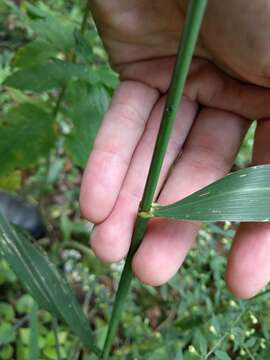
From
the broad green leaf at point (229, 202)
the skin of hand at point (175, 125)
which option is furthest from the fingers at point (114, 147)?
the broad green leaf at point (229, 202)

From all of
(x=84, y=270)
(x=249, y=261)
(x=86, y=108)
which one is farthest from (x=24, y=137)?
(x=249, y=261)

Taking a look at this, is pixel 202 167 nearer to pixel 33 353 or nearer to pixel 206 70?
pixel 206 70

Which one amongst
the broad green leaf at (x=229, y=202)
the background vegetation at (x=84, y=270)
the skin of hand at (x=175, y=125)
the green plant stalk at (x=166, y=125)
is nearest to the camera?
the green plant stalk at (x=166, y=125)

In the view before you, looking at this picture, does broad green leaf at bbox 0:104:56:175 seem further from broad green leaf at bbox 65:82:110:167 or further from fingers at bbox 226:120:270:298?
fingers at bbox 226:120:270:298

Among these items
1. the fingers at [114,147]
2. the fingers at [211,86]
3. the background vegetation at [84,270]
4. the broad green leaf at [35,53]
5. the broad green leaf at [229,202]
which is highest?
the broad green leaf at [229,202]

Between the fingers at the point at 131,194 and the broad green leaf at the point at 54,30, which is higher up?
the broad green leaf at the point at 54,30

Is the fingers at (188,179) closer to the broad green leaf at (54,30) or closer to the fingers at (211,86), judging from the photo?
the fingers at (211,86)
